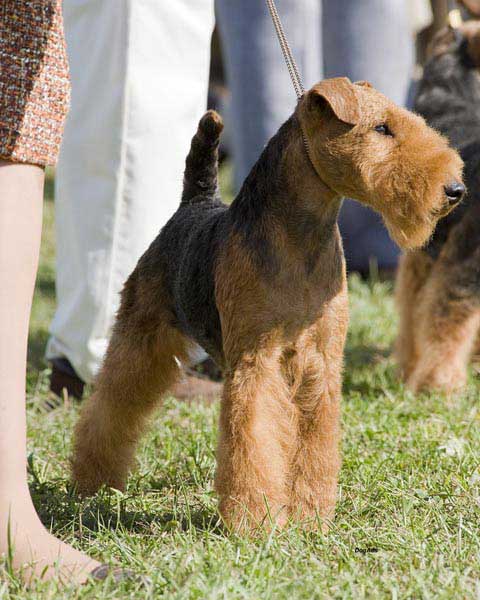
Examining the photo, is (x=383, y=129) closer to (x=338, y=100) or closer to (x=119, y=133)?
(x=338, y=100)

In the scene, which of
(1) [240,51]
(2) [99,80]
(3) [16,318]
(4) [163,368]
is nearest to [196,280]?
(4) [163,368]

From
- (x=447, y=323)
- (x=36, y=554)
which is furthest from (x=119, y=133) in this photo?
(x=36, y=554)

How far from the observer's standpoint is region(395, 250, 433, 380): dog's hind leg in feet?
14.1

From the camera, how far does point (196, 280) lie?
8.32ft

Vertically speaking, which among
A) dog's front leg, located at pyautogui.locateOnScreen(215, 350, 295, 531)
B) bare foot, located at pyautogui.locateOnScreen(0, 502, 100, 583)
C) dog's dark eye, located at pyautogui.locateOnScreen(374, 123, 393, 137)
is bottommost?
bare foot, located at pyautogui.locateOnScreen(0, 502, 100, 583)

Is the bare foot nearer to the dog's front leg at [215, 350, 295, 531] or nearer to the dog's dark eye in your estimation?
the dog's front leg at [215, 350, 295, 531]

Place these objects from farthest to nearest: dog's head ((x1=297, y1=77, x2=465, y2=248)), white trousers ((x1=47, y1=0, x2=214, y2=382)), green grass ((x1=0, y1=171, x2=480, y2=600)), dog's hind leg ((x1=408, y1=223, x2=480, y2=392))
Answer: dog's hind leg ((x1=408, y1=223, x2=480, y2=392)) < white trousers ((x1=47, y1=0, x2=214, y2=382)) < dog's head ((x1=297, y1=77, x2=465, y2=248)) < green grass ((x1=0, y1=171, x2=480, y2=600))

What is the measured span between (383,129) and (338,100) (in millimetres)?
154

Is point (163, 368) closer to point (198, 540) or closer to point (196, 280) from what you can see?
point (196, 280)

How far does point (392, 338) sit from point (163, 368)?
2.52 meters

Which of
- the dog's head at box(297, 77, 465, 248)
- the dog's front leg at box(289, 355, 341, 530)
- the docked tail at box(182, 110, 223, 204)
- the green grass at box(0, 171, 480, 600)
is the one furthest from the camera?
the docked tail at box(182, 110, 223, 204)

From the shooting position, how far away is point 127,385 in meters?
2.80

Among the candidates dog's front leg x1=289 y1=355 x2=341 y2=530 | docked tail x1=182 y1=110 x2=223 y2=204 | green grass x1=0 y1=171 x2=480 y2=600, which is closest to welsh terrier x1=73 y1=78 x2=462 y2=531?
dog's front leg x1=289 y1=355 x2=341 y2=530

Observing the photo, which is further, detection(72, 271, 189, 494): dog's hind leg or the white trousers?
the white trousers
